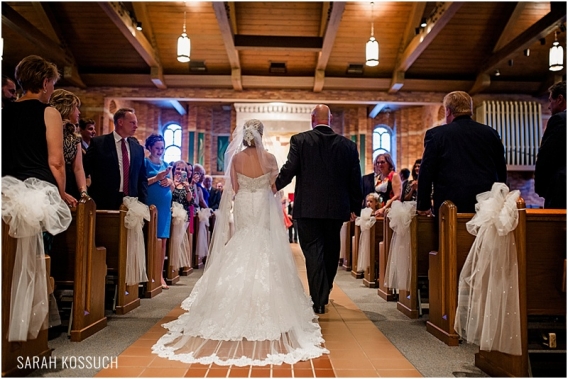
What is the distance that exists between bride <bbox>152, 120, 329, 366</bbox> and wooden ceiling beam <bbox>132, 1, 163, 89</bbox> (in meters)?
8.62

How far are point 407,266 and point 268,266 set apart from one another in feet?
4.93

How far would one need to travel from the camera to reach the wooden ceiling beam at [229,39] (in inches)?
375

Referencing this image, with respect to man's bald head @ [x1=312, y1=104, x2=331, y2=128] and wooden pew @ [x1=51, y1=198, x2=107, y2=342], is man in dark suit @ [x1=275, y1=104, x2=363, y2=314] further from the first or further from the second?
wooden pew @ [x1=51, y1=198, x2=107, y2=342]

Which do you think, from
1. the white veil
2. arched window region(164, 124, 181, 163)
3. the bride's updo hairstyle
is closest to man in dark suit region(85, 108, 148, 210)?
the white veil

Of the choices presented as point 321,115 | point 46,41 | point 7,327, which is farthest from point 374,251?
point 46,41

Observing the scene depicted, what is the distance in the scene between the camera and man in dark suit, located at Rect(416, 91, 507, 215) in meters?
3.56

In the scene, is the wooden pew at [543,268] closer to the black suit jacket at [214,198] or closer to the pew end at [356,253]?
the pew end at [356,253]

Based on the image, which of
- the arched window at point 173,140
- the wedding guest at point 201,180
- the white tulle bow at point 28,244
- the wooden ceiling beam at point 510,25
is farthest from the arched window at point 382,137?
the white tulle bow at point 28,244

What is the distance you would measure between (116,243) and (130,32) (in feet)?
25.4

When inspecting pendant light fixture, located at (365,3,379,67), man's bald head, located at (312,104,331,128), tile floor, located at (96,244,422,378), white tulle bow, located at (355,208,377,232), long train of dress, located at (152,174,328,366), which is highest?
pendant light fixture, located at (365,3,379,67)

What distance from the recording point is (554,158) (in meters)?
3.32

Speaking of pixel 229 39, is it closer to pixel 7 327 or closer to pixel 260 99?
pixel 260 99

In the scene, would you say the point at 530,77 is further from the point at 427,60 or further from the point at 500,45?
the point at 427,60

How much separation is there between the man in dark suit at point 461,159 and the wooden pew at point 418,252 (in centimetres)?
52
